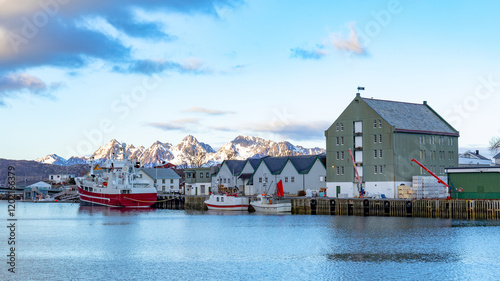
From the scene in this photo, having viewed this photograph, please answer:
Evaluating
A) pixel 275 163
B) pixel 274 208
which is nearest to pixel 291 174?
pixel 275 163

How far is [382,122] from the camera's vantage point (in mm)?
89312

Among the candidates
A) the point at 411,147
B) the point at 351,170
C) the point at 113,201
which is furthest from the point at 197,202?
the point at 411,147

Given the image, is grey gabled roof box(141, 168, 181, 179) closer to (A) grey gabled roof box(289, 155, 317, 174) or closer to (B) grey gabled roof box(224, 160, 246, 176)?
(B) grey gabled roof box(224, 160, 246, 176)

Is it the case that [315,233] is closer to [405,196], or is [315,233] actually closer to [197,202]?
[405,196]

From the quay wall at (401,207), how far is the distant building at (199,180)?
36.4 meters

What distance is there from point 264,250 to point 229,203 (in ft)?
166

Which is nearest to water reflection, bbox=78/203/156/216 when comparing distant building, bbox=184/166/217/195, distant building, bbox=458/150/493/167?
distant building, bbox=184/166/217/195

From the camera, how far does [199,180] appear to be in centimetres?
12638

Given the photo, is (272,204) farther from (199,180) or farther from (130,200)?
(199,180)

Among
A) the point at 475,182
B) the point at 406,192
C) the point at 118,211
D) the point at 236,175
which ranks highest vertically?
the point at 236,175

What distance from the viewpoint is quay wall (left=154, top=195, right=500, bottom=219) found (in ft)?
234

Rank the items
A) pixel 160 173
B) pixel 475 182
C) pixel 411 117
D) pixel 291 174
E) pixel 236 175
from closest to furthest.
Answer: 1. pixel 475 182
2. pixel 411 117
3. pixel 291 174
4. pixel 236 175
5. pixel 160 173

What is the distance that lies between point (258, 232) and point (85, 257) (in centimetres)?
2073

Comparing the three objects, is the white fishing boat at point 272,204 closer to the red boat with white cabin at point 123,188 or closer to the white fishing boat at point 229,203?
the white fishing boat at point 229,203
